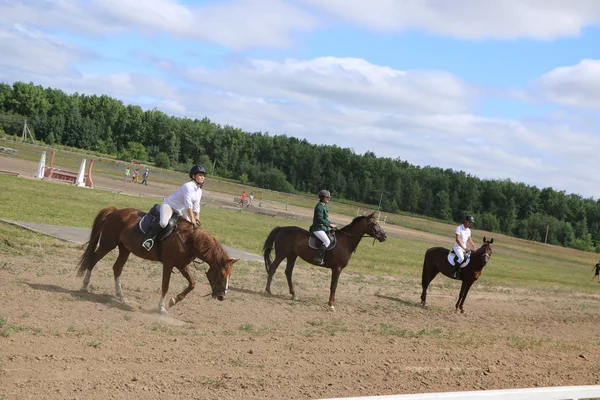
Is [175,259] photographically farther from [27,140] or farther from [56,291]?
[27,140]

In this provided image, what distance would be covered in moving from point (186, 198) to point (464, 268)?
31.5 ft

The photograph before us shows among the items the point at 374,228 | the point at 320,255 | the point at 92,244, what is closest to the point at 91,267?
the point at 92,244

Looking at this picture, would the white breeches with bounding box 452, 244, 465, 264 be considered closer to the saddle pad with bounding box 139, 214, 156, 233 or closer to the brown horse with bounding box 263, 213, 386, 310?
the brown horse with bounding box 263, 213, 386, 310

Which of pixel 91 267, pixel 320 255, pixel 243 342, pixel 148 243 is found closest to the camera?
pixel 243 342

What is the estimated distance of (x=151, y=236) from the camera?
12.6 meters

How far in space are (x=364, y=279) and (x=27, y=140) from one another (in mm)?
87691

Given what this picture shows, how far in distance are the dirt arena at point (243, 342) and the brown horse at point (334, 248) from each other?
73 centimetres

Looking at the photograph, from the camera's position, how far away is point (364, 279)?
22406 mm

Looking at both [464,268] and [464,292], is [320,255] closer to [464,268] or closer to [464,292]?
[464,268]

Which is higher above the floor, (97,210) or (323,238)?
(323,238)

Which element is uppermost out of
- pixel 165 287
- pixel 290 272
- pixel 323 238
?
pixel 323 238

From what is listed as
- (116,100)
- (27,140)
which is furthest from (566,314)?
(116,100)

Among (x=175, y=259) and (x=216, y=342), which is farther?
(x=175, y=259)

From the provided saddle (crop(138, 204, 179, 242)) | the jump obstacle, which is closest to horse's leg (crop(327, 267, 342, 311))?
saddle (crop(138, 204, 179, 242))
